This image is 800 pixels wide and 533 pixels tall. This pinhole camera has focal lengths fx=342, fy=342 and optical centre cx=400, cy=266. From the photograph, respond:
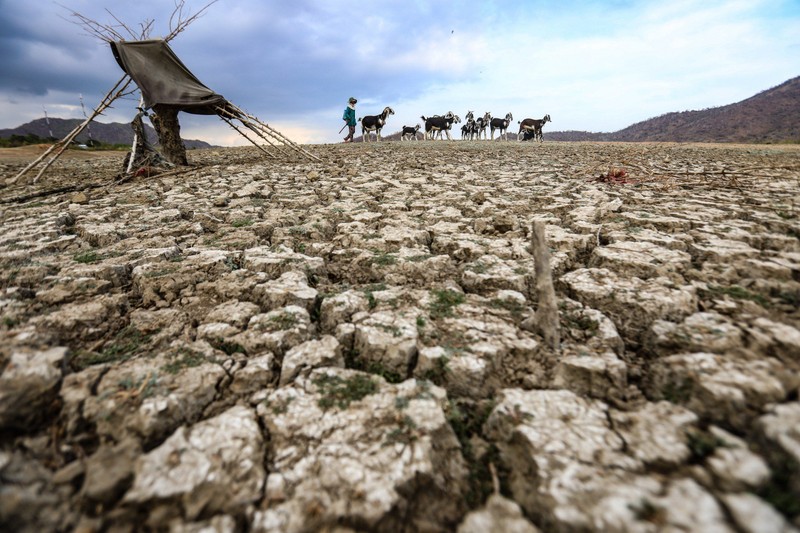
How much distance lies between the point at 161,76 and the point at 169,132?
3.06 feet

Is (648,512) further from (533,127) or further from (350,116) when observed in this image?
(533,127)

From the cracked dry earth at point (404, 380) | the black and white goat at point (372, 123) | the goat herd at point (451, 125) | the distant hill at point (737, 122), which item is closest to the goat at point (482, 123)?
the goat herd at point (451, 125)

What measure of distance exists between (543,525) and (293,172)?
573 centimetres

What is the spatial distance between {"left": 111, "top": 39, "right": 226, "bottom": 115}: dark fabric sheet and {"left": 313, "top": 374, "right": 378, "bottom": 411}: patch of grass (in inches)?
250

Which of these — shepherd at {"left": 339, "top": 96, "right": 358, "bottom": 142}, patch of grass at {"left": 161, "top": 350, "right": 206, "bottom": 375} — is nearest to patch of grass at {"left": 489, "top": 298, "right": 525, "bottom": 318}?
patch of grass at {"left": 161, "top": 350, "right": 206, "bottom": 375}

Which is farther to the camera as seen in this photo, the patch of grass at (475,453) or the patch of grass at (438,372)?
the patch of grass at (438,372)

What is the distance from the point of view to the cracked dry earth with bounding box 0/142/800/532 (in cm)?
89

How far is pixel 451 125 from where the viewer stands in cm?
1730

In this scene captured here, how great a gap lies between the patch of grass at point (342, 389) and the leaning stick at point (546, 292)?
78 centimetres

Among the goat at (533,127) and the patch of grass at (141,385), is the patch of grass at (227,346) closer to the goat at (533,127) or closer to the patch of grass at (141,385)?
the patch of grass at (141,385)

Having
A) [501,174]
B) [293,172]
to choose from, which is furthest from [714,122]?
[293,172]

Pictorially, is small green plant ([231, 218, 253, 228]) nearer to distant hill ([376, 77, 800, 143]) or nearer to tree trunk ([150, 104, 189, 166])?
tree trunk ([150, 104, 189, 166])

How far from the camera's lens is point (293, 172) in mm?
5695

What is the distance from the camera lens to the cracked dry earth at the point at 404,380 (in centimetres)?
89
